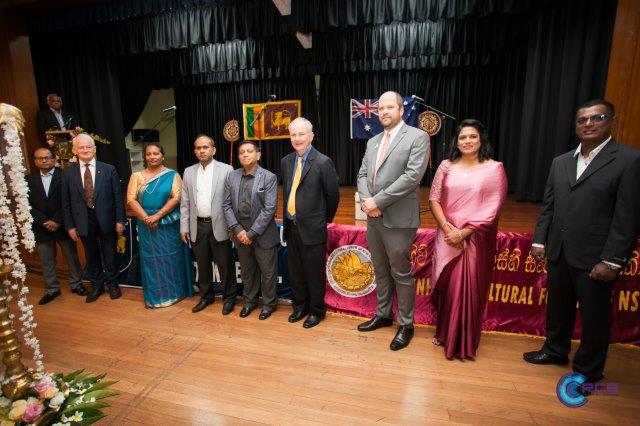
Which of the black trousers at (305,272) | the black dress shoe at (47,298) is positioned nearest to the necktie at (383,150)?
the black trousers at (305,272)

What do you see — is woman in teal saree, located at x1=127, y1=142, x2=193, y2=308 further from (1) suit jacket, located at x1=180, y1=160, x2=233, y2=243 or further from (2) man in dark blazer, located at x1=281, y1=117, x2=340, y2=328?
(2) man in dark blazer, located at x1=281, y1=117, x2=340, y2=328

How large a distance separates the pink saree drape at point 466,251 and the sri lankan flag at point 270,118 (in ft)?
22.2

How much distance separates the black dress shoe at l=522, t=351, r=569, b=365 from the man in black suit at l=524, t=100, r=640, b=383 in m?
0.17

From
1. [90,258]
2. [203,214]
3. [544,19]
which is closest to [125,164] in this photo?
[90,258]

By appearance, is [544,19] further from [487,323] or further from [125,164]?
[125,164]

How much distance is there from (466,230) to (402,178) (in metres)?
0.49

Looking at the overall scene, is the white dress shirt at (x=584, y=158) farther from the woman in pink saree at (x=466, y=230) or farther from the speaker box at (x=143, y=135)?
the speaker box at (x=143, y=135)

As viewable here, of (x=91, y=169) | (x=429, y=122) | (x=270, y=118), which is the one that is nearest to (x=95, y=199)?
(x=91, y=169)

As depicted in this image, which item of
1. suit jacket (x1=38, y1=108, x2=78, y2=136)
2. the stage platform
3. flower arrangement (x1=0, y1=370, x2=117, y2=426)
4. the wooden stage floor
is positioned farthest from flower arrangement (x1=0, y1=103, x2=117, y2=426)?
suit jacket (x1=38, y1=108, x2=78, y2=136)

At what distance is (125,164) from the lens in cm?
770

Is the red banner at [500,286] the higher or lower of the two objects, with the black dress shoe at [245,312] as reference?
higher

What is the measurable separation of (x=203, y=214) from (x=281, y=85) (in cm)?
743

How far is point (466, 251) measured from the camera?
2.13 m

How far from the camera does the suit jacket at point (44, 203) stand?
3.17 m
